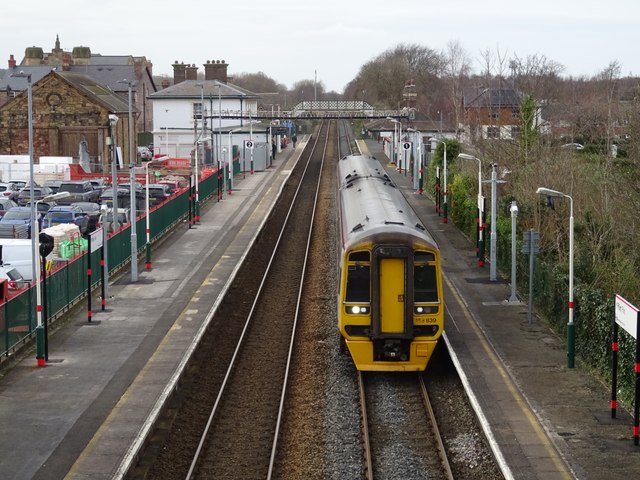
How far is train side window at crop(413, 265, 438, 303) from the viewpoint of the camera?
18.6 m

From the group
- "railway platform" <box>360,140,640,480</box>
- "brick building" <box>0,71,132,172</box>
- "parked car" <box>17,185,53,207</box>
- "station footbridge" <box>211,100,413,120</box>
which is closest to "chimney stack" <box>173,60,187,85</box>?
"station footbridge" <box>211,100,413,120</box>

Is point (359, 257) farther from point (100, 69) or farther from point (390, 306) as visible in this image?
point (100, 69)

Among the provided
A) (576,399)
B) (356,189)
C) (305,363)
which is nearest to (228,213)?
(356,189)

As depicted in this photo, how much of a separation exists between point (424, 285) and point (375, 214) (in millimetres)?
2484

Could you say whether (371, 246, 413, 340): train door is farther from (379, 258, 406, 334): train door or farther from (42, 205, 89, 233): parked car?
(42, 205, 89, 233): parked car

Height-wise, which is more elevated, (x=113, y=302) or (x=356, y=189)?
(x=356, y=189)

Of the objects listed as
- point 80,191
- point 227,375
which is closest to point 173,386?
point 227,375

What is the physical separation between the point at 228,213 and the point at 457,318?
2270 centimetres

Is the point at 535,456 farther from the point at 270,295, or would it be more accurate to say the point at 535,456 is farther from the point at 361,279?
the point at 270,295

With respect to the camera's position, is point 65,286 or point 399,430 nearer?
point 399,430

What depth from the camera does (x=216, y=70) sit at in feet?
318

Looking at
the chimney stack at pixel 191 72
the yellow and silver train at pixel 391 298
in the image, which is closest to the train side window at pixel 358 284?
the yellow and silver train at pixel 391 298

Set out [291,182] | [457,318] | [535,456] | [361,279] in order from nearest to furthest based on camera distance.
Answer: [535,456] → [361,279] → [457,318] → [291,182]

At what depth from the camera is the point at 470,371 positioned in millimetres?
19234
